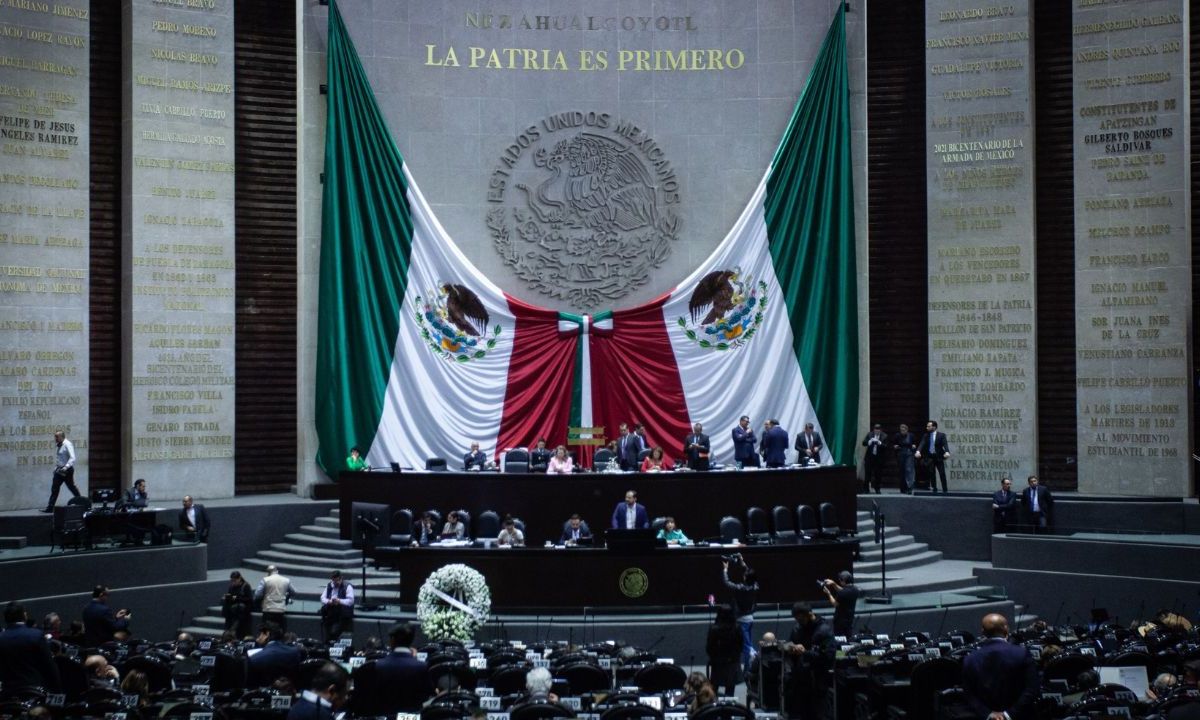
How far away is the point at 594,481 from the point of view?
2198 centimetres

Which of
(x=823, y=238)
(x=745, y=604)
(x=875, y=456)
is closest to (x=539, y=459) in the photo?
(x=875, y=456)

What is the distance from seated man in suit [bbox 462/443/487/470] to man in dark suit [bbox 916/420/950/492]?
809 centimetres

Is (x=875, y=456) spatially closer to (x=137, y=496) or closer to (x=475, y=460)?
(x=475, y=460)

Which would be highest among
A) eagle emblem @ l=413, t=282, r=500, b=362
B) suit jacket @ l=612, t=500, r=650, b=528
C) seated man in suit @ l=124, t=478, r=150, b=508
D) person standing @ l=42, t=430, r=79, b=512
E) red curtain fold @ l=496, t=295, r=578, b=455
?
eagle emblem @ l=413, t=282, r=500, b=362

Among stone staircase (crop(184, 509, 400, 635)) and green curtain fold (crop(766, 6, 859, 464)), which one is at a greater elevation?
green curtain fold (crop(766, 6, 859, 464))

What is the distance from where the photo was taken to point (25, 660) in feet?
39.5

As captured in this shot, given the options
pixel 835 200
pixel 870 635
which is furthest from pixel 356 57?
pixel 870 635

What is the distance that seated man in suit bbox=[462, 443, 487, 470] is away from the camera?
24.4m

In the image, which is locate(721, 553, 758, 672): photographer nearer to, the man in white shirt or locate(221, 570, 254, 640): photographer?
the man in white shirt

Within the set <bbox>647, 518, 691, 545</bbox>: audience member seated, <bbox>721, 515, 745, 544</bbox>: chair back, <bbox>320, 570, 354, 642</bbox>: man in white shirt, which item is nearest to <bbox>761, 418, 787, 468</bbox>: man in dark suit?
<bbox>721, 515, 745, 544</bbox>: chair back

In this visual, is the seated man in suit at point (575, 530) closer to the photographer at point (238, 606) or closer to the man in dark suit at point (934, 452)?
the photographer at point (238, 606)

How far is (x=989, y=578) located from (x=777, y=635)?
497 centimetres

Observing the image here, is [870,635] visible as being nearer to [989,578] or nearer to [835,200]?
[989,578]

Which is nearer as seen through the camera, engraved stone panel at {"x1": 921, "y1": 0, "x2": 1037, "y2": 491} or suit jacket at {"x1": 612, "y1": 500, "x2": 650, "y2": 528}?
suit jacket at {"x1": 612, "y1": 500, "x2": 650, "y2": 528}
